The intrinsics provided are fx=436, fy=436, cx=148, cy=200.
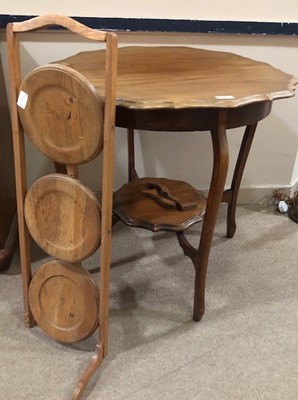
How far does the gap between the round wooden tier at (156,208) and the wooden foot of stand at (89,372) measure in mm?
418

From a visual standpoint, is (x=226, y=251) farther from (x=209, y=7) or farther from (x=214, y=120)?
(x=209, y=7)

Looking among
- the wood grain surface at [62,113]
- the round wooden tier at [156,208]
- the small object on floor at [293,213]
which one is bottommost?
the small object on floor at [293,213]

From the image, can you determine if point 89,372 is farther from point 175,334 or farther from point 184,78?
point 184,78

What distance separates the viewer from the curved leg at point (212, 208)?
119 cm

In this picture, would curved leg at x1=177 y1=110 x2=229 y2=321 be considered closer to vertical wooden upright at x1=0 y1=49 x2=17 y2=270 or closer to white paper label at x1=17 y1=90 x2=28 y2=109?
white paper label at x1=17 y1=90 x2=28 y2=109

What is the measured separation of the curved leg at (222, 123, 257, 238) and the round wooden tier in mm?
198

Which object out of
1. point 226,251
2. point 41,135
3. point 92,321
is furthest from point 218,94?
point 226,251

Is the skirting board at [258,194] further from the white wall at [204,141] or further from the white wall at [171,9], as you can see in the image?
the white wall at [171,9]

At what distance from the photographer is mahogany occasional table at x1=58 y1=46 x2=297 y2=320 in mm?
1108

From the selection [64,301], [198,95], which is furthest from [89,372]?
[198,95]

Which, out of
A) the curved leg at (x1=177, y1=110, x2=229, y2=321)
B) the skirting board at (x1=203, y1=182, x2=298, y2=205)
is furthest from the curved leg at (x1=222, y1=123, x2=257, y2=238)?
the curved leg at (x1=177, y1=110, x2=229, y2=321)

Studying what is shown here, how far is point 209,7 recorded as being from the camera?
5.59 ft

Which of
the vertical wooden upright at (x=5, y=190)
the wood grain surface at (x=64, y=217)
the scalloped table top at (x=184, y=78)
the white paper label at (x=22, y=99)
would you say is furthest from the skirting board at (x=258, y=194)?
the white paper label at (x=22, y=99)

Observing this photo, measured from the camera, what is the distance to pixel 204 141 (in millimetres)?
1981
